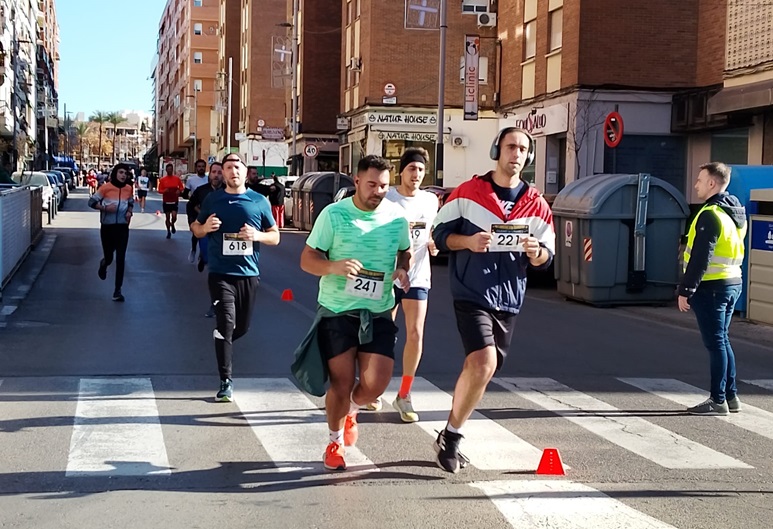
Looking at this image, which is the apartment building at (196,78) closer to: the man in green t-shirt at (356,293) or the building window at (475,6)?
the building window at (475,6)

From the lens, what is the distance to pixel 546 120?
30.0 meters

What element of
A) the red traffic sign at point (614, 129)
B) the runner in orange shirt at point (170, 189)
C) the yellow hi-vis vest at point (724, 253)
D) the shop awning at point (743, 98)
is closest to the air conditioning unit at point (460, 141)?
the runner in orange shirt at point (170, 189)

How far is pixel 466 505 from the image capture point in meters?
5.64

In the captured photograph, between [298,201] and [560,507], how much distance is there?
3270 centimetres

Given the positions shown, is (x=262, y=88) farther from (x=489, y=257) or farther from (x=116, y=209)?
(x=489, y=257)

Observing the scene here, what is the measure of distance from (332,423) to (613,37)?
23308 mm

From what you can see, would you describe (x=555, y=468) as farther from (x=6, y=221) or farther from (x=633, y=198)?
(x=6, y=221)

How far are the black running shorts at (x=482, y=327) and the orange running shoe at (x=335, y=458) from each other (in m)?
0.97

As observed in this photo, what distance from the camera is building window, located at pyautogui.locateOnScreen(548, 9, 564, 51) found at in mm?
28906

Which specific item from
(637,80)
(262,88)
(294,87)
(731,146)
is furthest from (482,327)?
(262,88)

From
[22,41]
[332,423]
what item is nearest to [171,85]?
[22,41]

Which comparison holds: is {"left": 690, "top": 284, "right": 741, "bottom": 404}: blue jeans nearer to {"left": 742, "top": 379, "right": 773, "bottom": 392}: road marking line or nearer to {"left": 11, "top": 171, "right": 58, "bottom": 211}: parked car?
{"left": 742, "top": 379, "right": 773, "bottom": 392}: road marking line

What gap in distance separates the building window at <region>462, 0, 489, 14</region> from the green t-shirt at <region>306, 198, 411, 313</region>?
31.6 m

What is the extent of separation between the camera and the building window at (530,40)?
31.2 m
